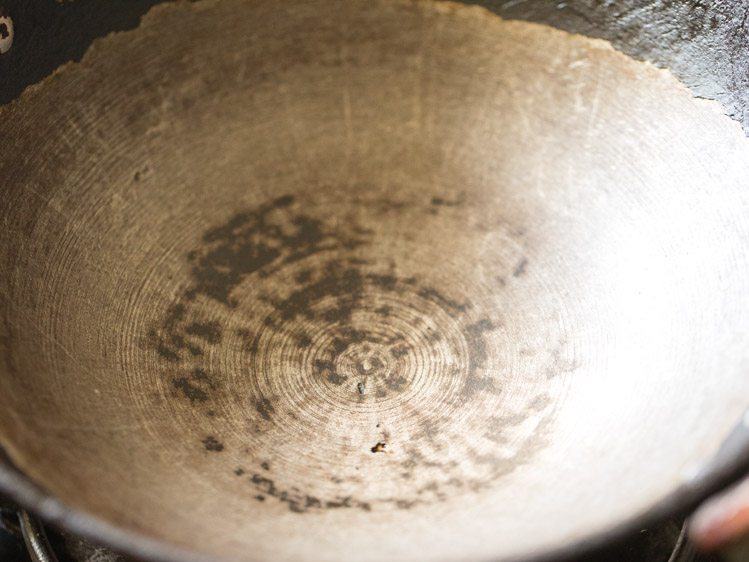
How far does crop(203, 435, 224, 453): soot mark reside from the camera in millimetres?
1249

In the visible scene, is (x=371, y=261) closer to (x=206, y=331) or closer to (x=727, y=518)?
(x=206, y=331)

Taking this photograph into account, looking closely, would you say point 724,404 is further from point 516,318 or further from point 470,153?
point 470,153

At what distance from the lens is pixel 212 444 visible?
1.26m

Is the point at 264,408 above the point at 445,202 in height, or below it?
below

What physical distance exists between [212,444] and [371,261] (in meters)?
0.51

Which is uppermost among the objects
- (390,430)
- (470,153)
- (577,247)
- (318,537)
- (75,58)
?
(75,58)

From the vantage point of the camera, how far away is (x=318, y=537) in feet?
3.31

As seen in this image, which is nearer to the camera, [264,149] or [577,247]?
[577,247]

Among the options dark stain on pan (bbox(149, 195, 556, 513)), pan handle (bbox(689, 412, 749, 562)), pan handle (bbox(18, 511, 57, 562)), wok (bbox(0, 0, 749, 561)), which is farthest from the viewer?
dark stain on pan (bbox(149, 195, 556, 513))

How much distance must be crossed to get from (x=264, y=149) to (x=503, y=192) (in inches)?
20.4

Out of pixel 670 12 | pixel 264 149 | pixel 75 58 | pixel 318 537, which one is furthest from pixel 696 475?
pixel 75 58

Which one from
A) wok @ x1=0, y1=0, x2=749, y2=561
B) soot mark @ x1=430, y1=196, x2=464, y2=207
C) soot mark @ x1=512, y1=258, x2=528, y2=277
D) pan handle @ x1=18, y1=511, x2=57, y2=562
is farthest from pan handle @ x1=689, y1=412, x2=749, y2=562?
pan handle @ x1=18, y1=511, x2=57, y2=562

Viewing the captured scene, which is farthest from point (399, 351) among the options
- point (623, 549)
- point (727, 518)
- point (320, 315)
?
point (727, 518)

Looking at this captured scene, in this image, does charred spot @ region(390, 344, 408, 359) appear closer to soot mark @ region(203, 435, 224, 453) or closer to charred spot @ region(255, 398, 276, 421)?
charred spot @ region(255, 398, 276, 421)
